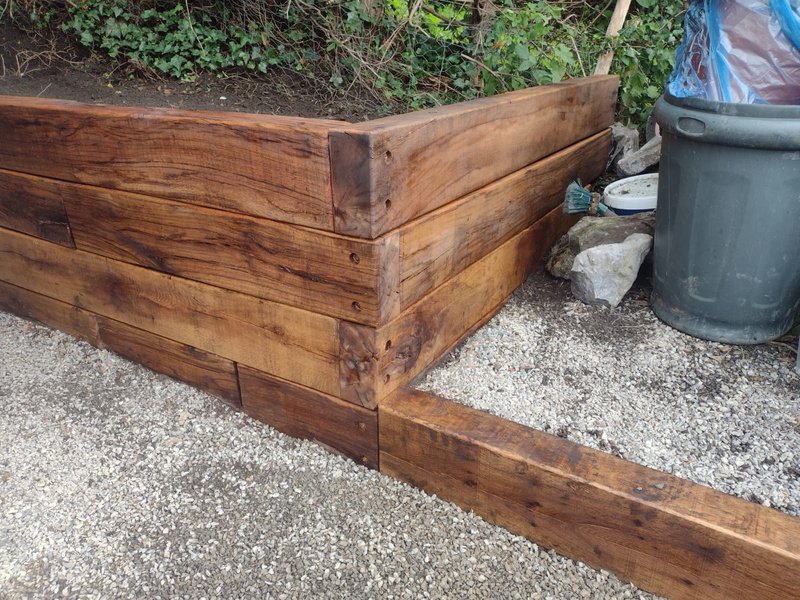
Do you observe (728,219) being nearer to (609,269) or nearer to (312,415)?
(609,269)

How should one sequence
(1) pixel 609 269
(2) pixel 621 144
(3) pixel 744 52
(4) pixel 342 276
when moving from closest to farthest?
(4) pixel 342 276 → (3) pixel 744 52 → (1) pixel 609 269 → (2) pixel 621 144

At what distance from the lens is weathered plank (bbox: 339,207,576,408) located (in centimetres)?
186

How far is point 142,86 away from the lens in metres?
3.39

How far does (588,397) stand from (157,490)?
1.39m

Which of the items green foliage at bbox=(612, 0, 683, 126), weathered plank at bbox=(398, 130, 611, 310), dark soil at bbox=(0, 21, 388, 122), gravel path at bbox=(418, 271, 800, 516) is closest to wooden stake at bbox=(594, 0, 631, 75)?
green foliage at bbox=(612, 0, 683, 126)

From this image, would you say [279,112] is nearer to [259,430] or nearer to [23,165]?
[23,165]

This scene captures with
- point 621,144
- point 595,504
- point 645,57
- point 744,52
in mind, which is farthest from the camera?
point 645,57

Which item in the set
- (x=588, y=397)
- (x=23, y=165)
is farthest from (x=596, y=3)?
(x=23, y=165)

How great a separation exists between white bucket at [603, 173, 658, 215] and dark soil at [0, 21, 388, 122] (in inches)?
47.4

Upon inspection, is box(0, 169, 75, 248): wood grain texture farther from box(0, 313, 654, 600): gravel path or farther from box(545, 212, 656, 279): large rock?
box(545, 212, 656, 279): large rock

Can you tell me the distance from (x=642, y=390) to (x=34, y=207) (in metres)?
2.33

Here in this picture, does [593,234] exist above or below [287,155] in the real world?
below

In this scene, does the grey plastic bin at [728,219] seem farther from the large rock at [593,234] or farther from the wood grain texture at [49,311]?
the wood grain texture at [49,311]

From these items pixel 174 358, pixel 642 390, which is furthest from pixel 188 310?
pixel 642 390
